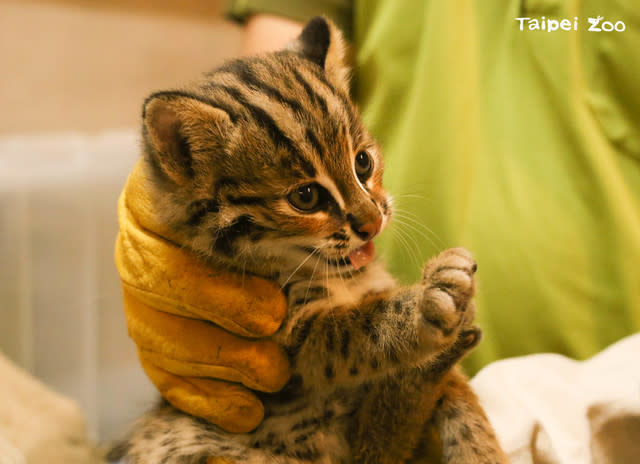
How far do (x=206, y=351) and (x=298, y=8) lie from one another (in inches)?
61.5

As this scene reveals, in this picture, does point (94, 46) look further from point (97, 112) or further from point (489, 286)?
point (489, 286)

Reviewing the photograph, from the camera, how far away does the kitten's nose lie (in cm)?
123

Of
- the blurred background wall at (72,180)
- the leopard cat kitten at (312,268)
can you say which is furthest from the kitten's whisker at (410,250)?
the blurred background wall at (72,180)

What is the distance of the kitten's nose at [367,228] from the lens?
123 cm

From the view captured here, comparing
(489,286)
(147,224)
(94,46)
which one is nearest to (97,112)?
(94,46)

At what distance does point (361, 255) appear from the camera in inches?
51.7

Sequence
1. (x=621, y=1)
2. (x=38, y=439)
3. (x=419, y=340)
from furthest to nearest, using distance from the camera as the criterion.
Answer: (x=38, y=439) < (x=621, y=1) < (x=419, y=340)

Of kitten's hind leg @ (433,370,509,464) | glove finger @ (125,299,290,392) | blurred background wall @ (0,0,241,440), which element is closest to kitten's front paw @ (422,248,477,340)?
kitten's hind leg @ (433,370,509,464)

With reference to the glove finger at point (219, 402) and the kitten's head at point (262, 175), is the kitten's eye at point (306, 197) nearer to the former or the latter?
the kitten's head at point (262, 175)

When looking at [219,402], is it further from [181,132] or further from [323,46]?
[323,46]

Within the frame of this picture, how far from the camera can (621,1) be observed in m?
1.60

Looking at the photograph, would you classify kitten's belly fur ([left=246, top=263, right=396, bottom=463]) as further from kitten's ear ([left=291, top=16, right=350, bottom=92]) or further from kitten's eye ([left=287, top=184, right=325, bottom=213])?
kitten's ear ([left=291, top=16, right=350, bottom=92])

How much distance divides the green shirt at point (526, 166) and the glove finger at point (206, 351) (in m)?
0.63

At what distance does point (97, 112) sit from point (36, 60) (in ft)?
1.61
